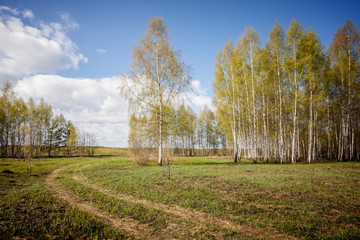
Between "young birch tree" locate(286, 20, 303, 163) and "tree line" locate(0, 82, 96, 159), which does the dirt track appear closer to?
"young birch tree" locate(286, 20, 303, 163)

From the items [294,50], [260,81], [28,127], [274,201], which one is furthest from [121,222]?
[28,127]

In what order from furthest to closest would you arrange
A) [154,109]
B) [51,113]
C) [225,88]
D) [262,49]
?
[51,113] < [225,88] < [262,49] < [154,109]

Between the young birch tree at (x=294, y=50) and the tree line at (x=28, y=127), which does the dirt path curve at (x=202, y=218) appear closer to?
the young birch tree at (x=294, y=50)

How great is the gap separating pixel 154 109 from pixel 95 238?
1469 centimetres

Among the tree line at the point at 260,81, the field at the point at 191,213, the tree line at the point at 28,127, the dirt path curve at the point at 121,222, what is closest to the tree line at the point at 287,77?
the tree line at the point at 260,81

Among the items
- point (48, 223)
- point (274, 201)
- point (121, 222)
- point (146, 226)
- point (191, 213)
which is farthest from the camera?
point (274, 201)

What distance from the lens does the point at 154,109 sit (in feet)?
59.7

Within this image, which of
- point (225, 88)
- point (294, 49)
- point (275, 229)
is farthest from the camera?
point (225, 88)

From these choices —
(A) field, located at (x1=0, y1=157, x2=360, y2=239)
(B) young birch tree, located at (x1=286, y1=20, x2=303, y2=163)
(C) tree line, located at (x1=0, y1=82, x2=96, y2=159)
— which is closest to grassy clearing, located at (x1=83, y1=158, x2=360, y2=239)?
(A) field, located at (x1=0, y1=157, x2=360, y2=239)

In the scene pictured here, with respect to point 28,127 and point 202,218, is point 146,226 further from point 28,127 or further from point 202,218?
point 28,127

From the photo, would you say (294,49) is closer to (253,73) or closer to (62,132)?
(253,73)

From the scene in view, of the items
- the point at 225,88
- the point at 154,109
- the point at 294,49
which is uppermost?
the point at 294,49

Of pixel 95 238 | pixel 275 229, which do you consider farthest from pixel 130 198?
pixel 275 229

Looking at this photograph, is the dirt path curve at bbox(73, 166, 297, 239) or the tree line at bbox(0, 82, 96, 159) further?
the tree line at bbox(0, 82, 96, 159)
